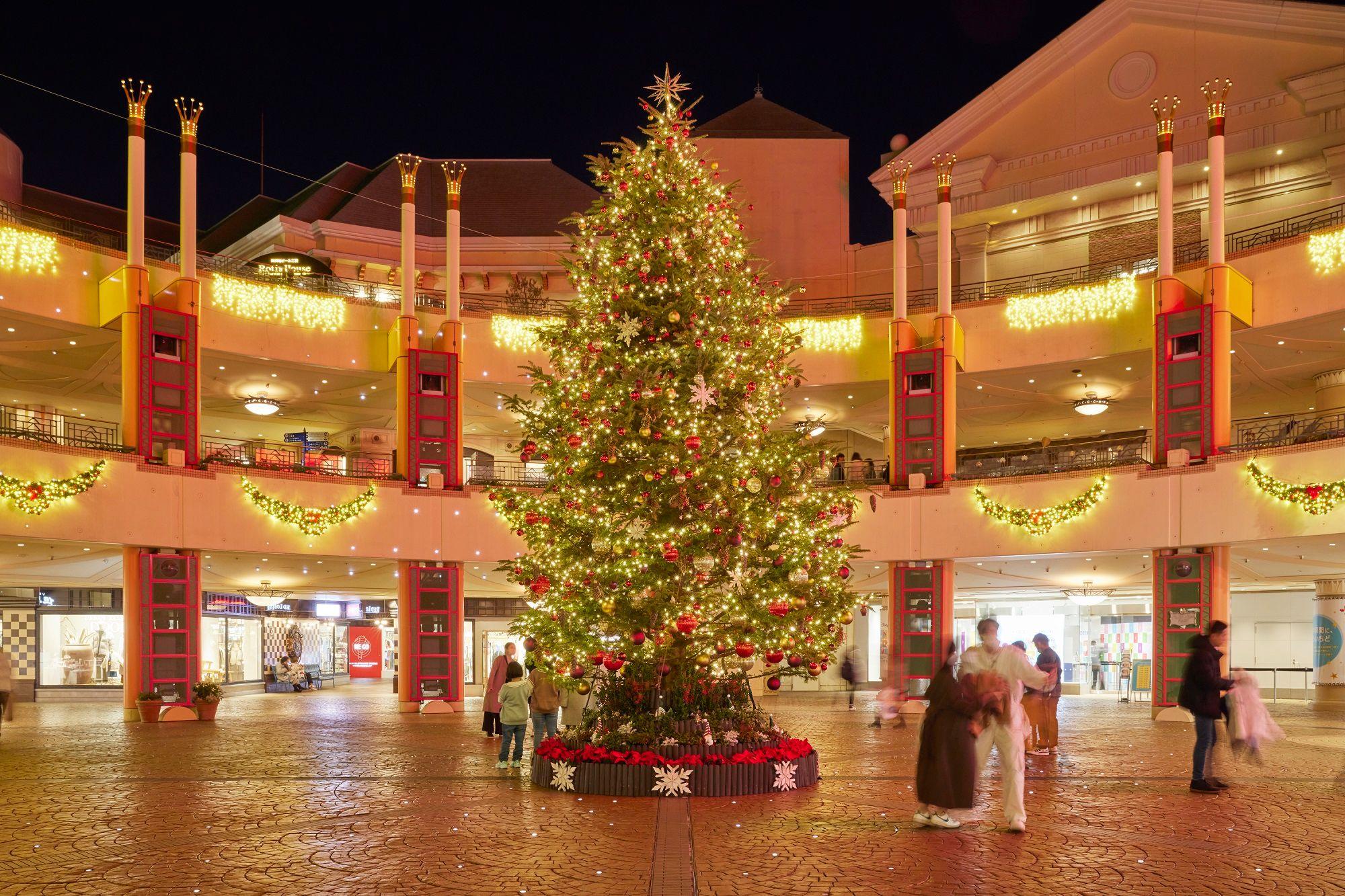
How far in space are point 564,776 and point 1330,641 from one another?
2279cm

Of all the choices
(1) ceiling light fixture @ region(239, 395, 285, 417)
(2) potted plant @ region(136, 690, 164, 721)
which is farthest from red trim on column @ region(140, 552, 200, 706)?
(1) ceiling light fixture @ region(239, 395, 285, 417)

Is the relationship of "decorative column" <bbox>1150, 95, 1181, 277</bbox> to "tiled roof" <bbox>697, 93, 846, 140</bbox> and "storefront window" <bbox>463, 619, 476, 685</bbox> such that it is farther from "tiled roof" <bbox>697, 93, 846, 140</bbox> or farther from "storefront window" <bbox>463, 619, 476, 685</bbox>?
"storefront window" <bbox>463, 619, 476, 685</bbox>

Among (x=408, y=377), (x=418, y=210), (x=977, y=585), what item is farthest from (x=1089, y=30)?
(x=418, y=210)

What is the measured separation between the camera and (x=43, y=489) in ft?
69.7

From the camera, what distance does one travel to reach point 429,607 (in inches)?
1044

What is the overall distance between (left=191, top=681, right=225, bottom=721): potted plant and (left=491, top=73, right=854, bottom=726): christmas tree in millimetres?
12328

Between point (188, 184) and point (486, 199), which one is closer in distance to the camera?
point (188, 184)

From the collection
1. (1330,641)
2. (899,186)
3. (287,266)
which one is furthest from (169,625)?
(1330,641)

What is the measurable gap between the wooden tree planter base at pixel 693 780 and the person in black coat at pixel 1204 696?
381cm

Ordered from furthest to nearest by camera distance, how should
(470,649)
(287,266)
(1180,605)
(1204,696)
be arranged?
(470,649), (287,266), (1180,605), (1204,696)

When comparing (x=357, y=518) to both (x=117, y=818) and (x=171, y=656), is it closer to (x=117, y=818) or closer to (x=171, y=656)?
(x=171, y=656)

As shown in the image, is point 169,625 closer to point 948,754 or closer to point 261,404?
point 261,404

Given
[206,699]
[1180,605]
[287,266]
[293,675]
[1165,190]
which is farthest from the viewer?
[293,675]

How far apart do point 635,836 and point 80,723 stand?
1615 centimetres
